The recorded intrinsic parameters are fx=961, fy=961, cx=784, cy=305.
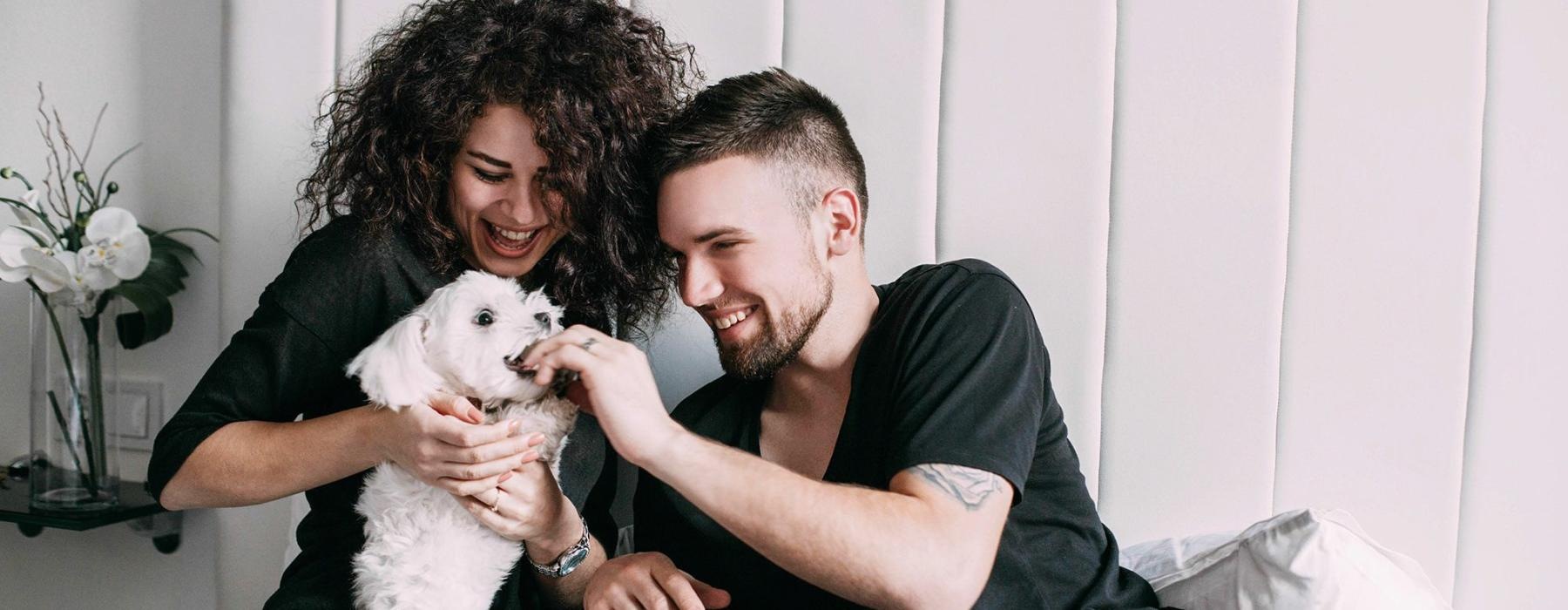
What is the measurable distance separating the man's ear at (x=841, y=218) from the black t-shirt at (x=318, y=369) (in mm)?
557

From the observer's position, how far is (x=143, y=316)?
6.91 feet

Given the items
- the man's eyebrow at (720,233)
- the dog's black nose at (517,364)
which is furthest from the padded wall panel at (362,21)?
the dog's black nose at (517,364)

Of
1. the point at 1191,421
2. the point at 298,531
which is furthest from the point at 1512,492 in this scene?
the point at 298,531

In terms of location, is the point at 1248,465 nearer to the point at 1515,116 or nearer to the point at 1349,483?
the point at 1349,483

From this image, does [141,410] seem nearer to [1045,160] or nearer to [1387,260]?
[1045,160]

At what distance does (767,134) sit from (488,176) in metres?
0.44

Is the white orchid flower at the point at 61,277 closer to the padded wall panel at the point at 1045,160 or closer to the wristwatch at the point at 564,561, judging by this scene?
the wristwatch at the point at 564,561

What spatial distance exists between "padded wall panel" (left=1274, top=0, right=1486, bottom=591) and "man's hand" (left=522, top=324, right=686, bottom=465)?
1210mm

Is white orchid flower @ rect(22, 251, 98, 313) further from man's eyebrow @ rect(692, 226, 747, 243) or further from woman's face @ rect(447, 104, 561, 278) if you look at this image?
man's eyebrow @ rect(692, 226, 747, 243)

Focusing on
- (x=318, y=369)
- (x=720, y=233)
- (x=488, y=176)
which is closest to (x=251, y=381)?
(x=318, y=369)

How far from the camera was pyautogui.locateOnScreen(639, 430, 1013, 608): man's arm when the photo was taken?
115 cm

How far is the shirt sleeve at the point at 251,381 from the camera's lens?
4.57ft

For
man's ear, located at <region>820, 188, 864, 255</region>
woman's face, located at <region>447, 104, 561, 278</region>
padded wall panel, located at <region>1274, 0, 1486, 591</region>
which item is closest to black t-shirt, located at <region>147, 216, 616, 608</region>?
woman's face, located at <region>447, 104, 561, 278</region>

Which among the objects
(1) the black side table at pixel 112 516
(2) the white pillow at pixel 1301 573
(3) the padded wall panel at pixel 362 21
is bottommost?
(1) the black side table at pixel 112 516
